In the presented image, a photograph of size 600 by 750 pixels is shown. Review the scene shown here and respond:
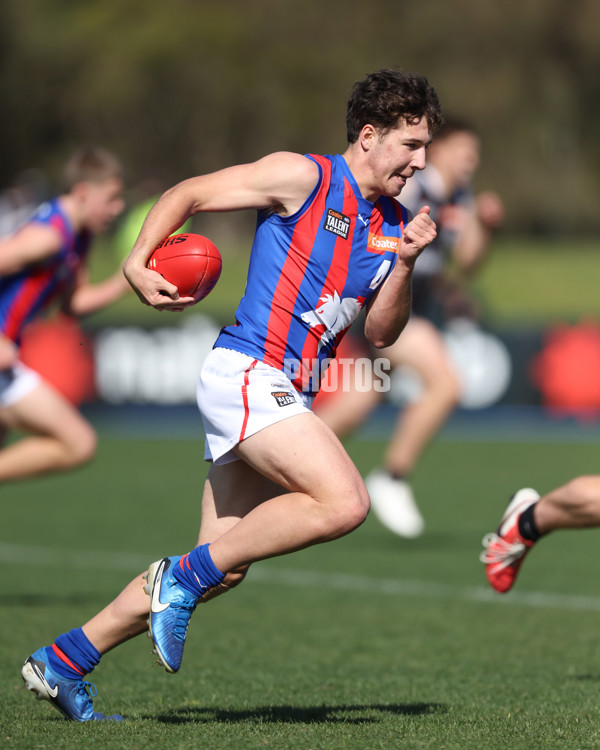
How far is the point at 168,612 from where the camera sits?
13.7 feet

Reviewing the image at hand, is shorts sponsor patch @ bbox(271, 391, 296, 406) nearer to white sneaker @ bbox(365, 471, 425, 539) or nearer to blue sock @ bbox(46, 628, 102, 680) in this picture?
blue sock @ bbox(46, 628, 102, 680)

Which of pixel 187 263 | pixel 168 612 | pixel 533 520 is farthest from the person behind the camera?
pixel 533 520

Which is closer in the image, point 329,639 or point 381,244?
point 381,244

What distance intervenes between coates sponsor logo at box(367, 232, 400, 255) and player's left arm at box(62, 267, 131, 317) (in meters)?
2.43

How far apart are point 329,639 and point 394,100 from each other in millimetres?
2970

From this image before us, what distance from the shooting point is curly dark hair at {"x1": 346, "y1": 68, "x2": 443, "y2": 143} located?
4434mm

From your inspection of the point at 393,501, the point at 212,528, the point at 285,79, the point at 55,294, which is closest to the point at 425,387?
the point at 393,501

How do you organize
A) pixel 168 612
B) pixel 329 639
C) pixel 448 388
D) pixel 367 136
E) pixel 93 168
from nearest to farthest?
1. pixel 168 612
2. pixel 367 136
3. pixel 329 639
4. pixel 93 168
5. pixel 448 388

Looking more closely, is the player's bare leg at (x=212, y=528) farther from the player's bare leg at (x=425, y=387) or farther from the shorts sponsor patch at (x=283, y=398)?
the player's bare leg at (x=425, y=387)

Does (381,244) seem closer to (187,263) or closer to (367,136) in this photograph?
(367,136)

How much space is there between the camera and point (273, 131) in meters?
54.7

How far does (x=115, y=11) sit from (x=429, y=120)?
59633 millimetres

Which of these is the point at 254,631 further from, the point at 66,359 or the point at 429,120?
the point at 66,359

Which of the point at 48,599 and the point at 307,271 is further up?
the point at 307,271
